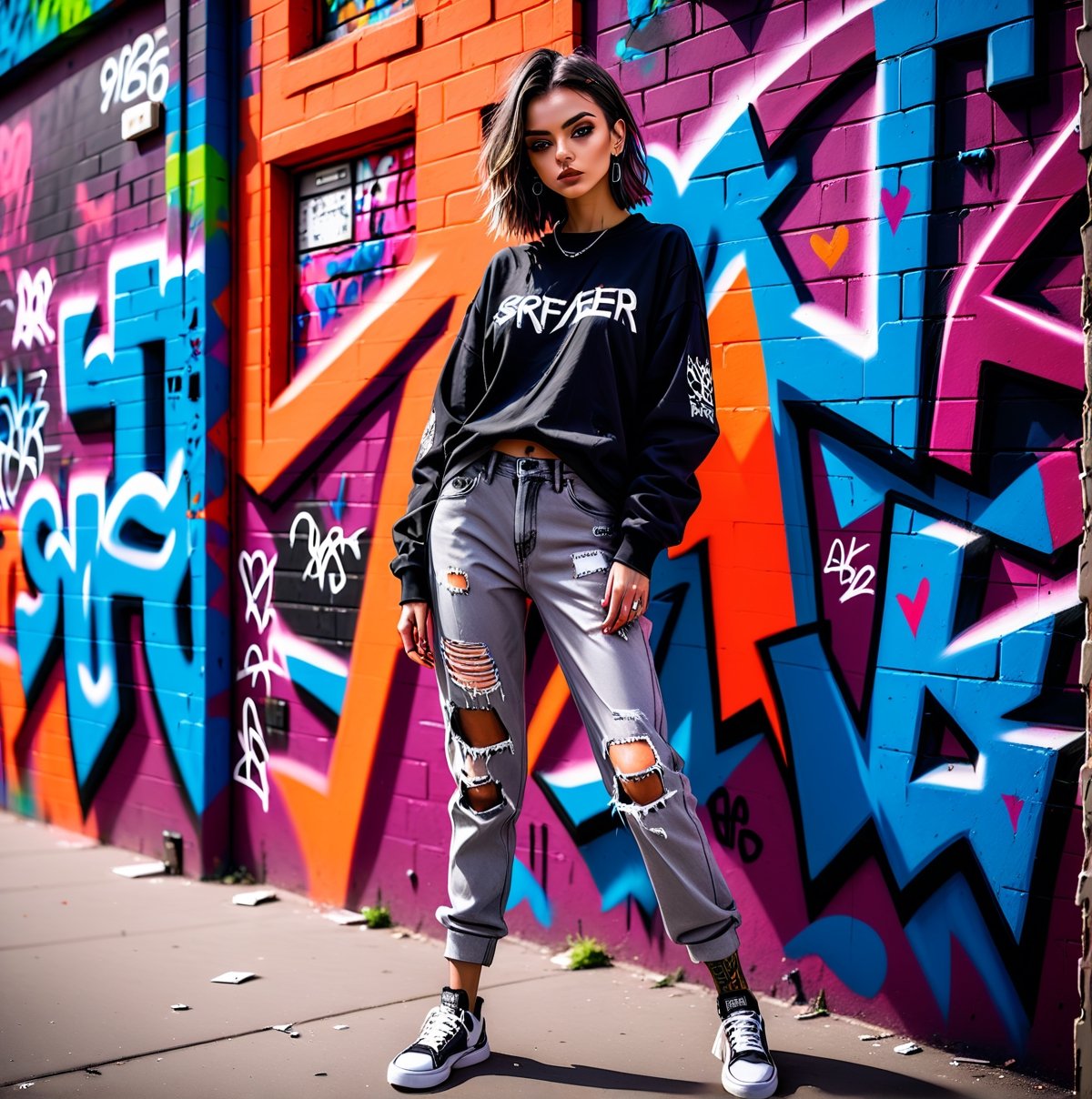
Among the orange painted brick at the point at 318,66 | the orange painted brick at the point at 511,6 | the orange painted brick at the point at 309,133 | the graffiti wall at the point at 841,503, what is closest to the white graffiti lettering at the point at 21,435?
the orange painted brick at the point at 309,133

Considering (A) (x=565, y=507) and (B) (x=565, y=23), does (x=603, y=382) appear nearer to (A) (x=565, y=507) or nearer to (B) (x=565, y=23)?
(A) (x=565, y=507)

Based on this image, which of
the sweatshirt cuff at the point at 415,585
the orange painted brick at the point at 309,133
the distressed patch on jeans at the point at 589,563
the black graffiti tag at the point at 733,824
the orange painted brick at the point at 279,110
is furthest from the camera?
the orange painted brick at the point at 279,110

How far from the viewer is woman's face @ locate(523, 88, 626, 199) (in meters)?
2.70

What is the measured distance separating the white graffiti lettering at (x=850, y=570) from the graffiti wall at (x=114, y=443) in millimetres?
2582

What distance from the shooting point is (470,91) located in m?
3.76

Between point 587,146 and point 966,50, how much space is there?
2.82 feet

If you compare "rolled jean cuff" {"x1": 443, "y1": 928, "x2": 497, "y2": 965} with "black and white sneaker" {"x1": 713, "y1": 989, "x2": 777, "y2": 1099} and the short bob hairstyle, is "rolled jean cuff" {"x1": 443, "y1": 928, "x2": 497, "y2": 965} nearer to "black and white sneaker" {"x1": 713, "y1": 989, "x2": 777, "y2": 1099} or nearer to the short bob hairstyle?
"black and white sneaker" {"x1": 713, "y1": 989, "x2": 777, "y2": 1099}

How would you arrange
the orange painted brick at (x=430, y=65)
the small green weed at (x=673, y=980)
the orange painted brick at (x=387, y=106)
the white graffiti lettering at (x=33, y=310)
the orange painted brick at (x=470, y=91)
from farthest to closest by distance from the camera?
the white graffiti lettering at (x=33, y=310) → the orange painted brick at (x=387, y=106) → the orange painted brick at (x=430, y=65) → the orange painted brick at (x=470, y=91) → the small green weed at (x=673, y=980)

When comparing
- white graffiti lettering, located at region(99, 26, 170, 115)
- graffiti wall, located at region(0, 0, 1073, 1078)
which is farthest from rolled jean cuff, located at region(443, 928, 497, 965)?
white graffiti lettering, located at region(99, 26, 170, 115)

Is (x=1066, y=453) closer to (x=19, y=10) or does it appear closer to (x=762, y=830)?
(x=762, y=830)

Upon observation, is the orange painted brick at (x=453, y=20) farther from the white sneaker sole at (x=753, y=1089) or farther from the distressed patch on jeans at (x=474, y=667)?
the white sneaker sole at (x=753, y=1089)

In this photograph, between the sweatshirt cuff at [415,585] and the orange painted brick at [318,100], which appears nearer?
the sweatshirt cuff at [415,585]

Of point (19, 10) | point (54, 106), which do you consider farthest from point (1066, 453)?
point (19, 10)

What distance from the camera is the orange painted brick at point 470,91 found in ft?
12.1
